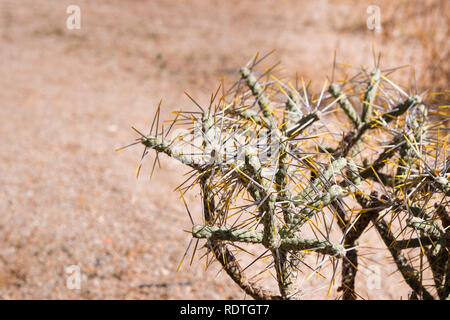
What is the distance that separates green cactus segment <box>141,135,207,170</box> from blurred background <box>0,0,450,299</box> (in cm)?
73

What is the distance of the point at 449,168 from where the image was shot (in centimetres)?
136

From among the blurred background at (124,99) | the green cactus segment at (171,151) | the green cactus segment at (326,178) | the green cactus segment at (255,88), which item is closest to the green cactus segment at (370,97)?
the blurred background at (124,99)

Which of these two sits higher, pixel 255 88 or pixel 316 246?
pixel 255 88

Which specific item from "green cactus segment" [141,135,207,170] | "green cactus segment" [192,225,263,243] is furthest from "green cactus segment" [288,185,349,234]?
"green cactus segment" [141,135,207,170]

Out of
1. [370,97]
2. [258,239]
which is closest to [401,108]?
[370,97]

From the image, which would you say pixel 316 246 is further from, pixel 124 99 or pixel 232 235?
pixel 124 99

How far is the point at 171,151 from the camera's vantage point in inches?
54.6

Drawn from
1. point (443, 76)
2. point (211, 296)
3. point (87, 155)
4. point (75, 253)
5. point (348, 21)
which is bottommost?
point (211, 296)

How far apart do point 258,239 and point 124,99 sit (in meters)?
4.15

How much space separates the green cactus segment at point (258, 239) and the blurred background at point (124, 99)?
68 cm

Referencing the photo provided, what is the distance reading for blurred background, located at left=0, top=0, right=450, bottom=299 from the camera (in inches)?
111
